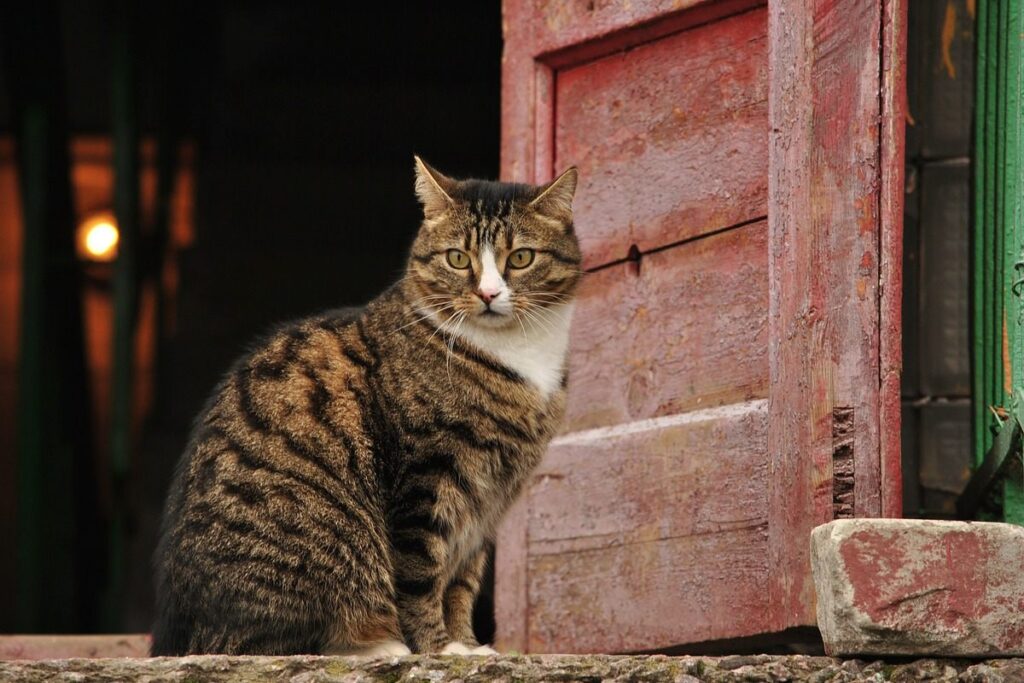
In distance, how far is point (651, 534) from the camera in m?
4.09

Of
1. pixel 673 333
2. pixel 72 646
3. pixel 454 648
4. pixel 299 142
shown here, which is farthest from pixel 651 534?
pixel 299 142

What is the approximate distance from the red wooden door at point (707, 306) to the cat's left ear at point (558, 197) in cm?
40

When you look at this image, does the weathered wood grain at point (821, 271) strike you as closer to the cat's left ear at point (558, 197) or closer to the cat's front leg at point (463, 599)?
the cat's left ear at point (558, 197)

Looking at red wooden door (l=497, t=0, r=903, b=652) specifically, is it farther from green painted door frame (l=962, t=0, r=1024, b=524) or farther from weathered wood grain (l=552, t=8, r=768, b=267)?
green painted door frame (l=962, t=0, r=1024, b=524)

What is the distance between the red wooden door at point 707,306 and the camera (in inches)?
142

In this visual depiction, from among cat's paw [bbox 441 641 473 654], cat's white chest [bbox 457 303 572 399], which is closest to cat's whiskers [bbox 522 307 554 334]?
cat's white chest [bbox 457 303 572 399]

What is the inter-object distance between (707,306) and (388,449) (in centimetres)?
98

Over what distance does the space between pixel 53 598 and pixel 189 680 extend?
14.7 feet

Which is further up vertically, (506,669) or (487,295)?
(487,295)

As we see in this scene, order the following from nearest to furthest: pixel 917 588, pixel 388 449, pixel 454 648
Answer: pixel 917 588, pixel 454 648, pixel 388 449

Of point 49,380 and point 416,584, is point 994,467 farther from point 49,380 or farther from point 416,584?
point 49,380

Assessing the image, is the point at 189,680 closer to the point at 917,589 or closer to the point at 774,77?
the point at 917,589

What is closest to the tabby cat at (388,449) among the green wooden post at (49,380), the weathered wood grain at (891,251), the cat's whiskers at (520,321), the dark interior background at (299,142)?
the cat's whiskers at (520,321)

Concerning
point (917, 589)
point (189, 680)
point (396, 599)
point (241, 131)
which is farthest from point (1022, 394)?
point (241, 131)
